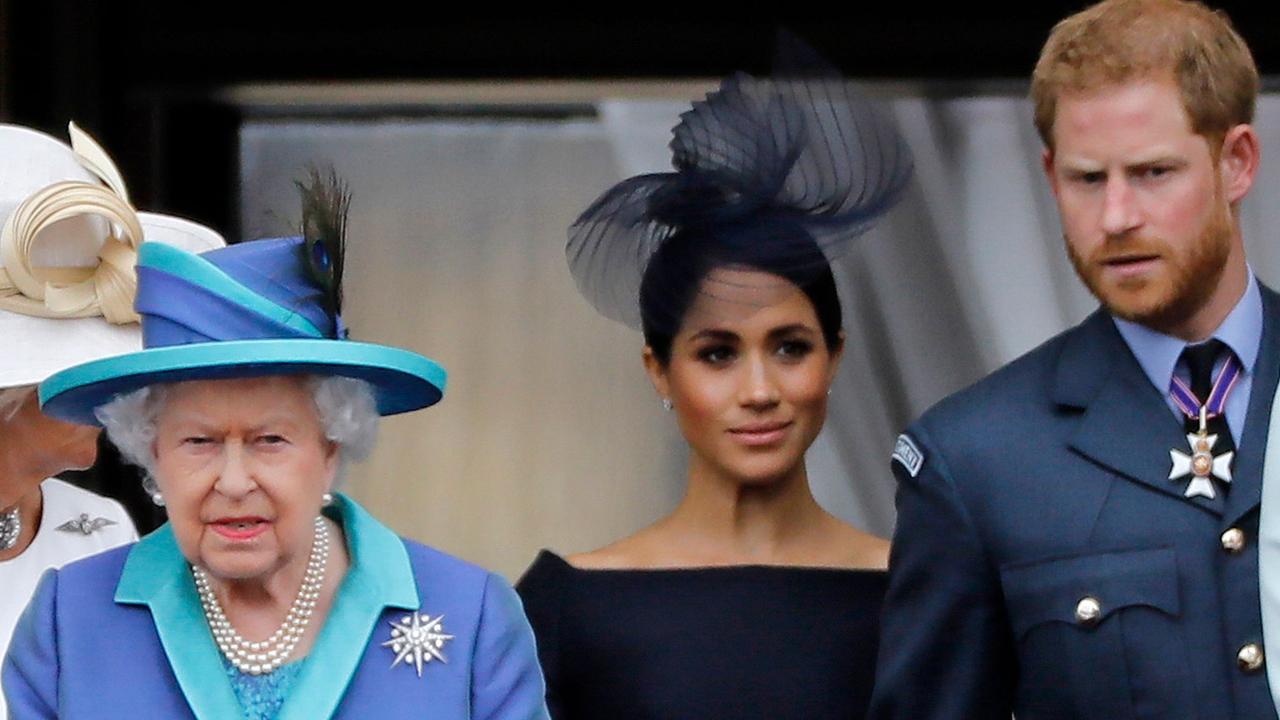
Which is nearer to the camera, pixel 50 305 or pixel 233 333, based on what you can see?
pixel 233 333

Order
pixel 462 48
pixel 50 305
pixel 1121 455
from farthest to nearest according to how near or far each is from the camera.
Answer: pixel 462 48, pixel 50 305, pixel 1121 455

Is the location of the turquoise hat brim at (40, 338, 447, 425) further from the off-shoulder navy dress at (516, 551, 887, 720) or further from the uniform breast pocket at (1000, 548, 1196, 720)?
the uniform breast pocket at (1000, 548, 1196, 720)

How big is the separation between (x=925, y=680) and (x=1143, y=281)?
598 mm

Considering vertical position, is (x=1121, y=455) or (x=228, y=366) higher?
(x=228, y=366)

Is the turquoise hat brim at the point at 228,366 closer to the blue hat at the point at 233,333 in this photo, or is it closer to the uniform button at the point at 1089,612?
the blue hat at the point at 233,333

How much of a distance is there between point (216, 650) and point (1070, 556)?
3.57 feet

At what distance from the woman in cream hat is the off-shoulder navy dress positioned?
0.72m

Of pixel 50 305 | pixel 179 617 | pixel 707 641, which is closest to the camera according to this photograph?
pixel 179 617

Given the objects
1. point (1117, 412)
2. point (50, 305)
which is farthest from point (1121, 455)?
point (50, 305)

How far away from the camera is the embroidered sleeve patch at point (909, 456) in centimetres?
345

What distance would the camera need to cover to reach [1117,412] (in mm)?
3402

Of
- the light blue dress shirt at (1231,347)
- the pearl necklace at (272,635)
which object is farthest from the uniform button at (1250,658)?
the pearl necklace at (272,635)

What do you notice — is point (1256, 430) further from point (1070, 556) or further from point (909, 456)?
point (909, 456)

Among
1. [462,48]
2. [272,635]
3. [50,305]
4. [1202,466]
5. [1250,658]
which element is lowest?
[1250,658]
